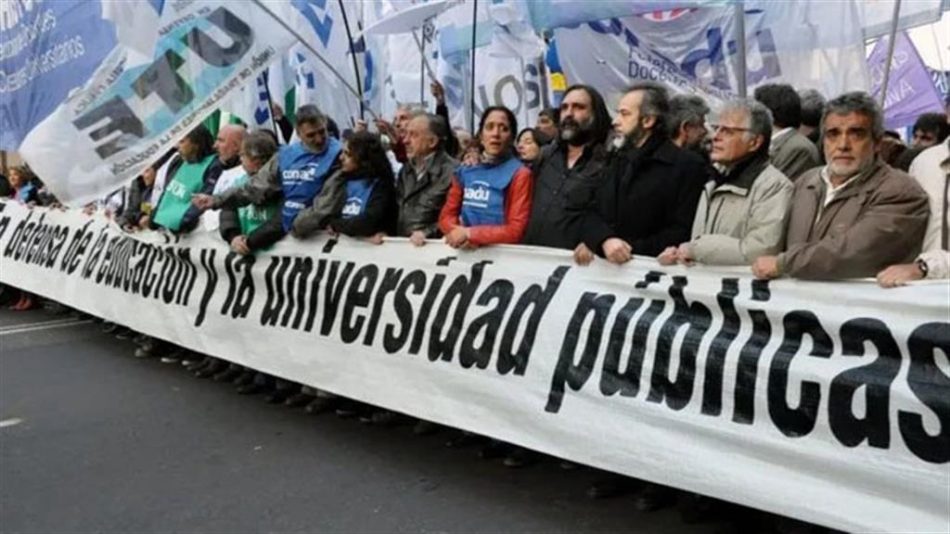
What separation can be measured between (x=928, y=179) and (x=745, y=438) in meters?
1.14

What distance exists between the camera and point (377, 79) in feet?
35.0

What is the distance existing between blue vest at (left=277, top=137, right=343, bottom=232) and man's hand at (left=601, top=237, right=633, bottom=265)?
2.21m

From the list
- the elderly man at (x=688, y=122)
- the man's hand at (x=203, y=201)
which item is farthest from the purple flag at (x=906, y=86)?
the man's hand at (x=203, y=201)

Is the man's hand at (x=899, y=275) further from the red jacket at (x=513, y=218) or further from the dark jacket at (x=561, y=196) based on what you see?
the red jacket at (x=513, y=218)

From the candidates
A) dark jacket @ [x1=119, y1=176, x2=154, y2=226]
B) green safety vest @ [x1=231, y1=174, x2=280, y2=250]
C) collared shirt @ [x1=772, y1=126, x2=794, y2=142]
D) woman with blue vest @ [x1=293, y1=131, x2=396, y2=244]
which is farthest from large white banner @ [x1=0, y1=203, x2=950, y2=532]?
dark jacket @ [x1=119, y1=176, x2=154, y2=226]

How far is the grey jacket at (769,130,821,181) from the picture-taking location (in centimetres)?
478

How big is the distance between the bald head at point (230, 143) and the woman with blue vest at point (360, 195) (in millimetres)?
1430

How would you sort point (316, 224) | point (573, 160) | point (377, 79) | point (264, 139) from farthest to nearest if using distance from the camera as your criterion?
point (377, 79)
point (264, 139)
point (316, 224)
point (573, 160)

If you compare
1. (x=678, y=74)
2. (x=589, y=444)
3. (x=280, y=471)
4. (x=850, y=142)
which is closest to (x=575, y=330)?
(x=589, y=444)

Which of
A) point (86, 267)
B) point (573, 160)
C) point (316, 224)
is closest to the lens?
point (573, 160)

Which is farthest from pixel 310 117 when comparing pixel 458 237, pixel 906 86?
pixel 906 86

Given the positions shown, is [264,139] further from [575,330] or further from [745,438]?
[745,438]

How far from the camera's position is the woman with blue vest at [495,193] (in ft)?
15.1

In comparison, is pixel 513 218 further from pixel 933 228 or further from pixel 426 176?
pixel 933 228
